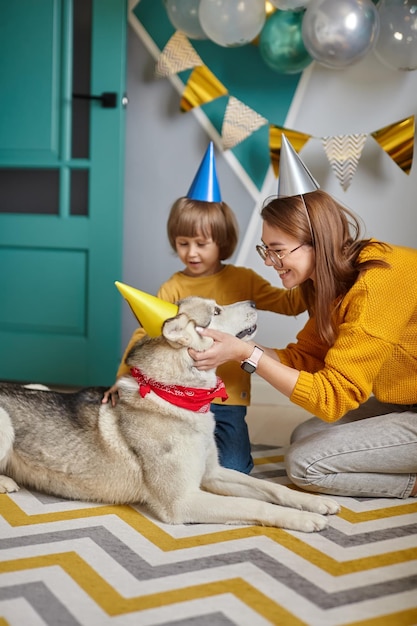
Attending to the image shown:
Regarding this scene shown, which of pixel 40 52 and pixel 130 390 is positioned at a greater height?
pixel 40 52

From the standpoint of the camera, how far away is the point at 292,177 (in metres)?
2.34

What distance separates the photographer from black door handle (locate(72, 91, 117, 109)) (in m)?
3.68

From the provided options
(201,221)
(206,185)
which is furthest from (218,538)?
(206,185)

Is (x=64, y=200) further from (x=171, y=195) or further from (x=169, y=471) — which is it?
(x=169, y=471)

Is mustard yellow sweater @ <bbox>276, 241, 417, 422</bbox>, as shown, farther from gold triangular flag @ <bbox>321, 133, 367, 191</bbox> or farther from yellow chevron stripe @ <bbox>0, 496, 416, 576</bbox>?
gold triangular flag @ <bbox>321, 133, 367, 191</bbox>

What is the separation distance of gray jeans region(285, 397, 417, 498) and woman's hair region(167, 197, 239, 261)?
86 cm

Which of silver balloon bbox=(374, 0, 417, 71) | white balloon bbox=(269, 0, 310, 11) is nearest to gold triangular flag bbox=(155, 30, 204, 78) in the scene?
white balloon bbox=(269, 0, 310, 11)

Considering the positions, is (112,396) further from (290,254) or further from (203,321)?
(290,254)

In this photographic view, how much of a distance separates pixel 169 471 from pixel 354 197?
2018 millimetres

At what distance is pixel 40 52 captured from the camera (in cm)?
377

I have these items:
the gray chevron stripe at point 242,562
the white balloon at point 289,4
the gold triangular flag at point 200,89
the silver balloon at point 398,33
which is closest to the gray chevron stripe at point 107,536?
the gray chevron stripe at point 242,562

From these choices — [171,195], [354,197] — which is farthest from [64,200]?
[354,197]

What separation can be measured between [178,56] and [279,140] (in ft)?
2.20

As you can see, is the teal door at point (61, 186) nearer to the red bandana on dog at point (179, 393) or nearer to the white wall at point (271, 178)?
the white wall at point (271, 178)
